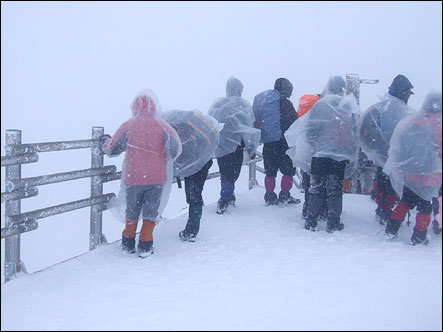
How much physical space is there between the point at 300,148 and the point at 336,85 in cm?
84

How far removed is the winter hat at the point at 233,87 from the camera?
6.04 metres

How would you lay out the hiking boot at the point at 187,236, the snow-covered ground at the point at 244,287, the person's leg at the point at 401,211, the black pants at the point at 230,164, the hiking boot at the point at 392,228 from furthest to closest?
the black pants at the point at 230,164 → the hiking boot at the point at 187,236 → the hiking boot at the point at 392,228 → the person's leg at the point at 401,211 → the snow-covered ground at the point at 244,287

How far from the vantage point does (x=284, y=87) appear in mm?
6398

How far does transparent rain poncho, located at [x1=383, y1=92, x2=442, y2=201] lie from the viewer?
3.83 metres

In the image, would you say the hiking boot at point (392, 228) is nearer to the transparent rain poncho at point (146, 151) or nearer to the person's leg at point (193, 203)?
the person's leg at point (193, 203)

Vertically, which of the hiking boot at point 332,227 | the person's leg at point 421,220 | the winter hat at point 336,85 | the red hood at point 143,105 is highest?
the winter hat at point 336,85

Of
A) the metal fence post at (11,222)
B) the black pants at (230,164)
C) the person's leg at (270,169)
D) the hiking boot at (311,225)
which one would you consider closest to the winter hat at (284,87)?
the person's leg at (270,169)

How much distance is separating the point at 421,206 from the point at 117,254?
3073 millimetres

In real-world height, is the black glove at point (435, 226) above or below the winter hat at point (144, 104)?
below

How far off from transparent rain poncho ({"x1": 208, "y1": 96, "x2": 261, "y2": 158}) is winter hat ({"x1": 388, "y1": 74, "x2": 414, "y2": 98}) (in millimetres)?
1832

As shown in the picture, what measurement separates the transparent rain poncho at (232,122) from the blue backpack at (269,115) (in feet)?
1.01

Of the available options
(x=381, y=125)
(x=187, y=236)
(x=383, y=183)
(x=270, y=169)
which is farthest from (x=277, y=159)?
(x=187, y=236)

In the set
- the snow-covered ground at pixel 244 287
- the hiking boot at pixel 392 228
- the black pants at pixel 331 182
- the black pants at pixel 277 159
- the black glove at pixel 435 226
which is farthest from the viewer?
the black pants at pixel 277 159

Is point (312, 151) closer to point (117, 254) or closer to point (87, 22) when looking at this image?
point (117, 254)
